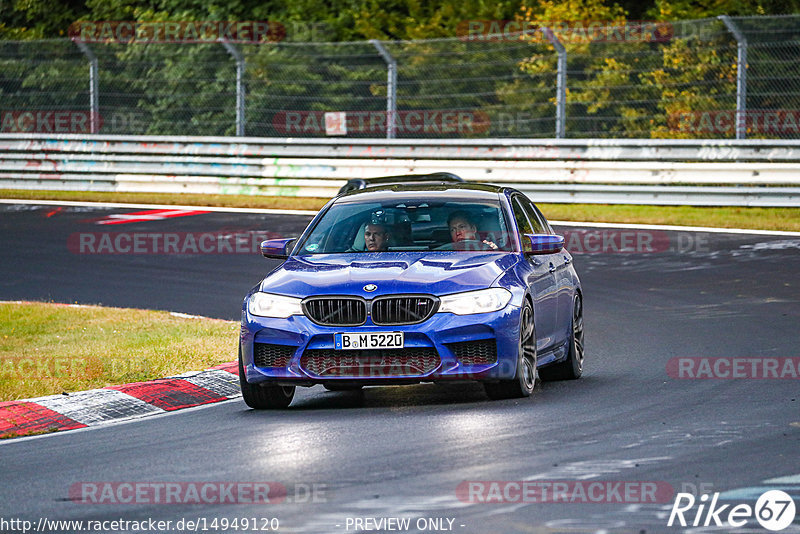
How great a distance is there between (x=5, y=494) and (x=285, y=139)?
69.8 ft

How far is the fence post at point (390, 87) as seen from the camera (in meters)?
27.1

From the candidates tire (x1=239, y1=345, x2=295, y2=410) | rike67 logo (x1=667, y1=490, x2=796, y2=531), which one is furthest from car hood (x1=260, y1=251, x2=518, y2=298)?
rike67 logo (x1=667, y1=490, x2=796, y2=531)

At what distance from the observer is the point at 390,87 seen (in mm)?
27203

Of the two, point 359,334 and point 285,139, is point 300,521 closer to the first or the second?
point 359,334

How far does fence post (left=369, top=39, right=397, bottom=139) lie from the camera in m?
27.1

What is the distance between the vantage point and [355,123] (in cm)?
2909

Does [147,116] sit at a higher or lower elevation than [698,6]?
lower

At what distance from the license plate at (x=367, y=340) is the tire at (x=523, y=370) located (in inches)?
29.9

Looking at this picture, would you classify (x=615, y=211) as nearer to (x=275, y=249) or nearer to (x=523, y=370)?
(x=275, y=249)

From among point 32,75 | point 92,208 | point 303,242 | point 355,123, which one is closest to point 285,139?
point 355,123

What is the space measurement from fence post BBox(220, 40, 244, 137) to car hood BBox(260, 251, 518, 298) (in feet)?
59.7

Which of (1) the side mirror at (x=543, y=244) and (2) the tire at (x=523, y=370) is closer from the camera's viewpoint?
(2) the tire at (x=523, y=370)

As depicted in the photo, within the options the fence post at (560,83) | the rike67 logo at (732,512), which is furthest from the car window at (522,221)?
the fence post at (560,83)

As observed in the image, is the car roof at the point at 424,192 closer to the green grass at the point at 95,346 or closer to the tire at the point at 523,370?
the tire at the point at 523,370
